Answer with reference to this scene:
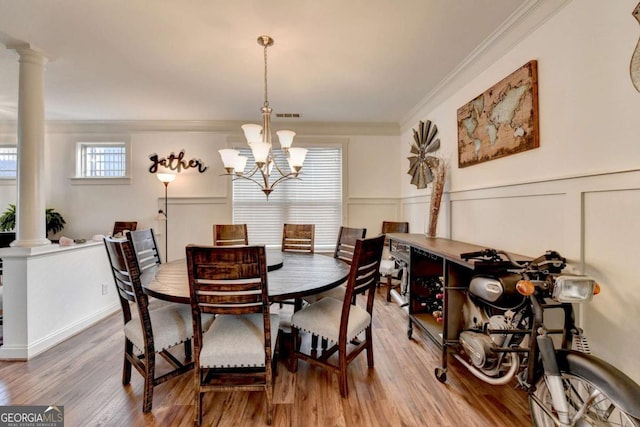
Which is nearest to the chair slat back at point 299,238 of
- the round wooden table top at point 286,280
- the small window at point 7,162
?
the round wooden table top at point 286,280

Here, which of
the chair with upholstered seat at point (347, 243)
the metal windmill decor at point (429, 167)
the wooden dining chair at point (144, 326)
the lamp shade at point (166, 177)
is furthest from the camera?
the lamp shade at point (166, 177)

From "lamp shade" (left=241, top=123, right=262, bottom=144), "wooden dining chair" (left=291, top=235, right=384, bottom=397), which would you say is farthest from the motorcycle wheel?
"lamp shade" (left=241, top=123, right=262, bottom=144)

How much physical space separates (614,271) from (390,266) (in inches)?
89.6

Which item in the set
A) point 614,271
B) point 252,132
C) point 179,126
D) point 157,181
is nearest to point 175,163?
point 157,181

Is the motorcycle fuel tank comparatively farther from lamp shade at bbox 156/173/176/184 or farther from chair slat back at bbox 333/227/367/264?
lamp shade at bbox 156/173/176/184

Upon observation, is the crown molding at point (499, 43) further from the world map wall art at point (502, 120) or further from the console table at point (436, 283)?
the console table at point (436, 283)

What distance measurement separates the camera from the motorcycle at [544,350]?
1.09 meters

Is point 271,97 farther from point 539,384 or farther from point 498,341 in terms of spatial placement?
point 539,384

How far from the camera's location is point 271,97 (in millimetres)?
3334

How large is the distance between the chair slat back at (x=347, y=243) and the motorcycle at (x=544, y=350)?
1.09m

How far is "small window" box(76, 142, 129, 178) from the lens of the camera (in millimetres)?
4332

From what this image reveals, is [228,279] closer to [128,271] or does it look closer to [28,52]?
[128,271]

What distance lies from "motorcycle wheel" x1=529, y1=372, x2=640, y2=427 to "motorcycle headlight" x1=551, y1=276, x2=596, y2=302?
1.07 ft

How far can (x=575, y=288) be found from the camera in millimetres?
1174
